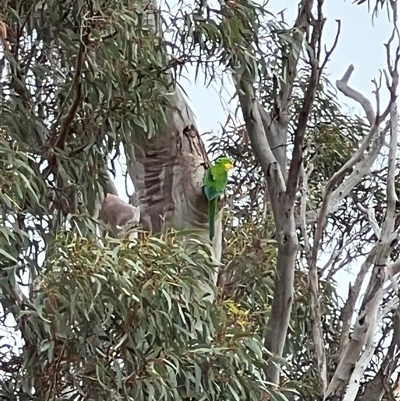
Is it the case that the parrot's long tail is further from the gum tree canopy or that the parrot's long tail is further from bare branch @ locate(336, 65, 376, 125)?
bare branch @ locate(336, 65, 376, 125)

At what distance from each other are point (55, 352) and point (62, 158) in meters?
0.48

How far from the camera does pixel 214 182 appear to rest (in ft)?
7.17

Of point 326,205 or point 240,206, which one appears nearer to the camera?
point 326,205

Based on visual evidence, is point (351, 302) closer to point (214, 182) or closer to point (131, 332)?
point (214, 182)

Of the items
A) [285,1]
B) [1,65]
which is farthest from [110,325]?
[285,1]

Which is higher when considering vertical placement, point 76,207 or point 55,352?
point 76,207

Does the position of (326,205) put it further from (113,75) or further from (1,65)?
A: (1,65)

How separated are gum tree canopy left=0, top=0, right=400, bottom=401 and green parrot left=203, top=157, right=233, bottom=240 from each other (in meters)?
0.04

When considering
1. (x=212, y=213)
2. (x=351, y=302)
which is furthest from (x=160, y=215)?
(x=351, y=302)

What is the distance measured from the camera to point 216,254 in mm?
2248

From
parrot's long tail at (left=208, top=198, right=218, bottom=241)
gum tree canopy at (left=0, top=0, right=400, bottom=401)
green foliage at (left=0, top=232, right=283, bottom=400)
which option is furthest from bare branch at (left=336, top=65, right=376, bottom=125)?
green foliage at (left=0, top=232, right=283, bottom=400)

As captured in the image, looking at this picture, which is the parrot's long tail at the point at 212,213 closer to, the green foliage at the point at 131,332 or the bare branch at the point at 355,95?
the green foliage at the point at 131,332

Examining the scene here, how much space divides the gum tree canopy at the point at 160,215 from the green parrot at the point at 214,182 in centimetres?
4

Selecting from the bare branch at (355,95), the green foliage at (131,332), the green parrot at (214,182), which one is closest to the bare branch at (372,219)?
the bare branch at (355,95)
